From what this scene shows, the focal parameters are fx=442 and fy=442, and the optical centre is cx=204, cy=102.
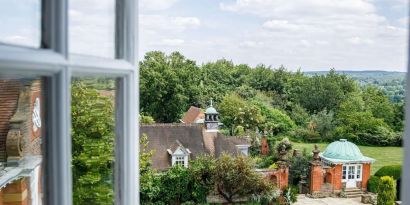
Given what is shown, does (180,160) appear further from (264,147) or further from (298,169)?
(298,169)

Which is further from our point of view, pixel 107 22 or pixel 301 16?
pixel 301 16

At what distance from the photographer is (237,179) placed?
202 inches

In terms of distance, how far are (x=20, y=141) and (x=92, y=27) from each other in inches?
4.3

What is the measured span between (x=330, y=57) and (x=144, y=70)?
3482 mm

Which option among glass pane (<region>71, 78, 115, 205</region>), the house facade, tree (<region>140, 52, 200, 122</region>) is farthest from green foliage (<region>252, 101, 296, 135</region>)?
glass pane (<region>71, 78, 115, 205</region>)

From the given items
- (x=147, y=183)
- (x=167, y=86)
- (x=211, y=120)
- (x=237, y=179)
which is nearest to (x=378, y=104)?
(x=211, y=120)

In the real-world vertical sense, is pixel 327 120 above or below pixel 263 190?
above

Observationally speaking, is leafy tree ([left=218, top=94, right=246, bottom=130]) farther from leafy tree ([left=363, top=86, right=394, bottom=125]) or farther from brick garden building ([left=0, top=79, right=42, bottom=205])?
brick garden building ([left=0, top=79, right=42, bottom=205])

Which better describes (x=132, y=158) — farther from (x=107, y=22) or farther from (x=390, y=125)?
(x=390, y=125)

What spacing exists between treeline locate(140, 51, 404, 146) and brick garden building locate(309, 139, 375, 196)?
2.11 ft

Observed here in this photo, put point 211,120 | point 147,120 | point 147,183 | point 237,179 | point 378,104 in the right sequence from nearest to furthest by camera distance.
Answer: point 147,183 < point 237,179 < point 211,120 < point 147,120 < point 378,104

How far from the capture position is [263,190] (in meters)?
5.20

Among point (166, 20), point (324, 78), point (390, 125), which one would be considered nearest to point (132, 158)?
point (390, 125)

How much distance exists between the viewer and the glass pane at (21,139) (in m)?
0.27
